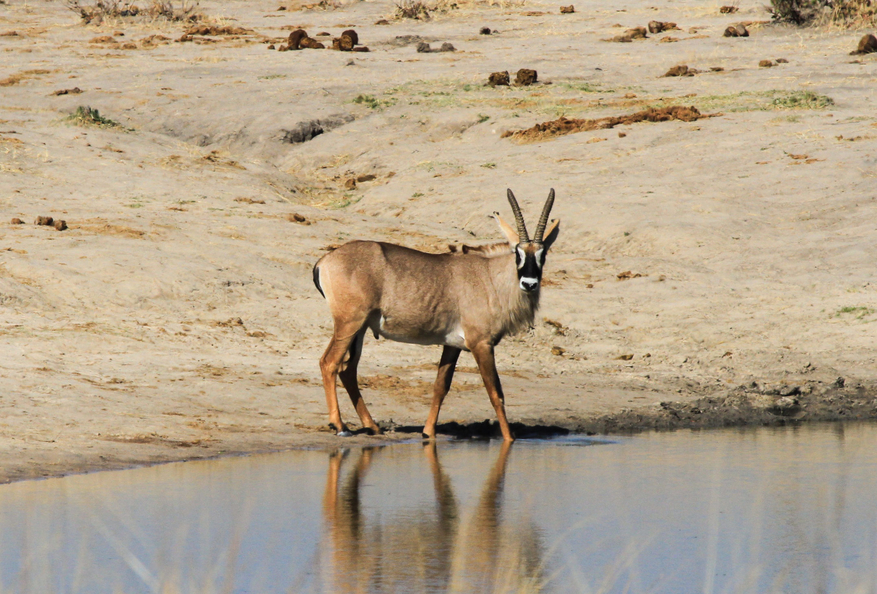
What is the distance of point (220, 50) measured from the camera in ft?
101

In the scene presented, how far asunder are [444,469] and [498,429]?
1.80 meters

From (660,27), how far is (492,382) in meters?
25.0

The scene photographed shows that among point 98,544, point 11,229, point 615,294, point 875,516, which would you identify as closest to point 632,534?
point 875,516

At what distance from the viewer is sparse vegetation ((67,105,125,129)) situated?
21594mm

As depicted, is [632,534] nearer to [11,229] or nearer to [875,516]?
[875,516]

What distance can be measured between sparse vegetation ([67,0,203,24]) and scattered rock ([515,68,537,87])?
14.8 metres

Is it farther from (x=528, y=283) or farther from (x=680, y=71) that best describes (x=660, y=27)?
(x=528, y=283)

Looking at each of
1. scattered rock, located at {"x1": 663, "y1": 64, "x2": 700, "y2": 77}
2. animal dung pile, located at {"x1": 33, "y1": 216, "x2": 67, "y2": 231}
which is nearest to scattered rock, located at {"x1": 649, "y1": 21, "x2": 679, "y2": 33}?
scattered rock, located at {"x1": 663, "y1": 64, "x2": 700, "y2": 77}

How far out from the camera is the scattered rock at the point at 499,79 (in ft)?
83.0

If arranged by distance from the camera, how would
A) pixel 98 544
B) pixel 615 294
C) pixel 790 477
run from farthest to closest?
pixel 615 294 < pixel 790 477 < pixel 98 544

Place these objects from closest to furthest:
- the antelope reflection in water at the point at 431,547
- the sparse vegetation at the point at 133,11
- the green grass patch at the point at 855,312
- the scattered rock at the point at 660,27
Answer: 1. the antelope reflection in water at the point at 431,547
2. the green grass patch at the point at 855,312
3. the scattered rock at the point at 660,27
4. the sparse vegetation at the point at 133,11

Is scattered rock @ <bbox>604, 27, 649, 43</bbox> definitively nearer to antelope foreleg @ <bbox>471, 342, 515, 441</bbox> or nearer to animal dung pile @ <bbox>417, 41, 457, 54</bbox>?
animal dung pile @ <bbox>417, 41, 457, 54</bbox>

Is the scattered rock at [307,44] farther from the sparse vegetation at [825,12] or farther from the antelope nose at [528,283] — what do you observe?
the antelope nose at [528,283]

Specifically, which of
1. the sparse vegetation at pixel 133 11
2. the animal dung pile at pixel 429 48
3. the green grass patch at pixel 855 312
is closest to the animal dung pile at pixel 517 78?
the animal dung pile at pixel 429 48
